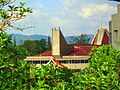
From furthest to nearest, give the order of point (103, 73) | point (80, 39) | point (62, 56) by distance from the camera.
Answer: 1. point (80, 39)
2. point (62, 56)
3. point (103, 73)

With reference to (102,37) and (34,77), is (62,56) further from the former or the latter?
(34,77)

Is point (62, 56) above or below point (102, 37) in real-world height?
below

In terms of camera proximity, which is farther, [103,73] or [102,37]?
[102,37]

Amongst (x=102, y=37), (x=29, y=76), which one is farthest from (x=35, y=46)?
(x=29, y=76)

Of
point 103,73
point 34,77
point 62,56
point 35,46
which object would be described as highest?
point 34,77

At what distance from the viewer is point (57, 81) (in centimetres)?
729

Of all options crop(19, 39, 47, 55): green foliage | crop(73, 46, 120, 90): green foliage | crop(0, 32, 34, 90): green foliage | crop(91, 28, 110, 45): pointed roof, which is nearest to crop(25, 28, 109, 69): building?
crop(91, 28, 110, 45): pointed roof

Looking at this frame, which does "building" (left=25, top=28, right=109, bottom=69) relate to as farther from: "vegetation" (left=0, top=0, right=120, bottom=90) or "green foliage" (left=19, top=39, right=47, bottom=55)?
"vegetation" (left=0, top=0, right=120, bottom=90)

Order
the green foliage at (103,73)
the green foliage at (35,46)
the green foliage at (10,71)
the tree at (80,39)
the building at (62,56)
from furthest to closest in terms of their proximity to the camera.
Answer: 1. the tree at (80,39)
2. the green foliage at (35,46)
3. the building at (62,56)
4. the green foliage at (103,73)
5. the green foliage at (10,71)

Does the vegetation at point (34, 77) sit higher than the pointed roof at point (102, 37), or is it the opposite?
the vegetation at point (34, 77)

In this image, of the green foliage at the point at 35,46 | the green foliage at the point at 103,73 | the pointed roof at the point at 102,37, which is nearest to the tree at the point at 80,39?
the green foliage at the point at 35,46

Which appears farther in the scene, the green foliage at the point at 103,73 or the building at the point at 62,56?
the building at the point at 62,56

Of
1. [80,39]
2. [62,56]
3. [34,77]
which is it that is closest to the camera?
[34,77]

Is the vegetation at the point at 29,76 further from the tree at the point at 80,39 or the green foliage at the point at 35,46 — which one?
the tree at the point at 80,39
